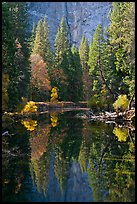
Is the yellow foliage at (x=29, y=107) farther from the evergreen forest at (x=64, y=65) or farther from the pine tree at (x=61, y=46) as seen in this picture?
the pine tree at (x=61, y=46)

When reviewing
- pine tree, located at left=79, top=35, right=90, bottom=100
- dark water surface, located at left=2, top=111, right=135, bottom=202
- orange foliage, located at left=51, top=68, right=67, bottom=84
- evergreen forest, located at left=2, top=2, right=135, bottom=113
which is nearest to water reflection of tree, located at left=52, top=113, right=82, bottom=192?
dark water surface, located at left=2, top=111, right=135, bottom=202

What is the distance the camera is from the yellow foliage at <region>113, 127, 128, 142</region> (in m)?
19.6

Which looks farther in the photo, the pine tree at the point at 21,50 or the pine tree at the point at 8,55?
the pine tree at the point at 21,50

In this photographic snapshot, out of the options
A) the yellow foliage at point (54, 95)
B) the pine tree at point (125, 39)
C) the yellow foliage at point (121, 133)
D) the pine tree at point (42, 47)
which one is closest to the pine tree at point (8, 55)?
the yellow foliage at point (121, 133)

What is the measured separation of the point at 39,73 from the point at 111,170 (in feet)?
126

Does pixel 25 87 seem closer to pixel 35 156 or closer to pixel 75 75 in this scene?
pixel 35 156

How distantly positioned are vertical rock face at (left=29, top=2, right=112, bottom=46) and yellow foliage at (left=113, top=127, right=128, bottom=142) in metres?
103

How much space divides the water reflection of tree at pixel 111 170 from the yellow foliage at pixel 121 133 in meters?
0.30

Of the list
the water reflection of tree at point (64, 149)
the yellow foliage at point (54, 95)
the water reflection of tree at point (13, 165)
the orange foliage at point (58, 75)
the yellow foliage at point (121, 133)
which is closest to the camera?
the water reflection of tree at point (13, 165)

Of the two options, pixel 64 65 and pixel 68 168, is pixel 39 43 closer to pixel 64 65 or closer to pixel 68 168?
pixel 64 65

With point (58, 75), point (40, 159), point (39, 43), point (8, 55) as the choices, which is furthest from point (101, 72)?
point (40, 159)

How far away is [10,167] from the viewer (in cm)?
1306

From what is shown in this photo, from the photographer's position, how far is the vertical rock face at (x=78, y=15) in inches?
4921

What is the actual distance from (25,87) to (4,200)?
21936 millimetres
